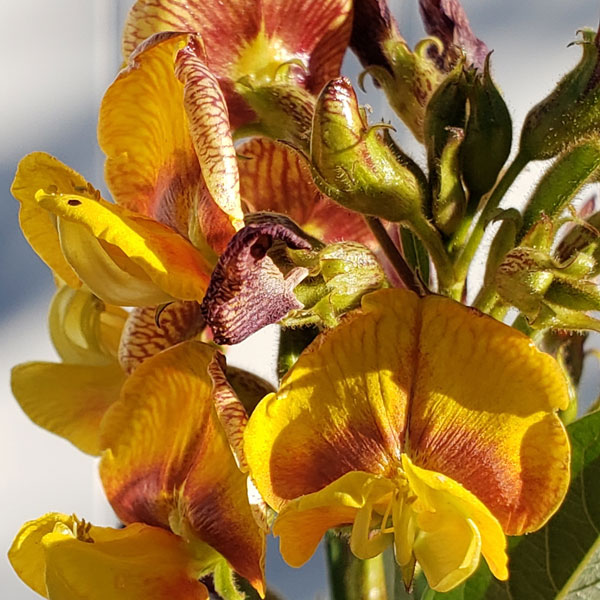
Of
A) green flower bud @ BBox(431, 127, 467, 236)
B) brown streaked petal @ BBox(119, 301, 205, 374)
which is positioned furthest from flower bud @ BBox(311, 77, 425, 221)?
brown streaked petal @ BBox(119, 301, 205, 374)

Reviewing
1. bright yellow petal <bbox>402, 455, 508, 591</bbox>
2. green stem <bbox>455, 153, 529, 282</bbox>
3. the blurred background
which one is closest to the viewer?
bright yellow petal <bbox>402, 455, 508, 591</bbox>

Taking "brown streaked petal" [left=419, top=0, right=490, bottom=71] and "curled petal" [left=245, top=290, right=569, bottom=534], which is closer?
"curled petal" [left=245, top=290, right=569, bottom=534]

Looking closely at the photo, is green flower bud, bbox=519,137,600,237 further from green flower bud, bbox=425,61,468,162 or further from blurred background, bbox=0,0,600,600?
blurred background, bbox=0,0,600,600

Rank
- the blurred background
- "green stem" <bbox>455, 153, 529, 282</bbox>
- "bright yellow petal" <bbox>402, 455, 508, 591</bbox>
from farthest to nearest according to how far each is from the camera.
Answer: the blurred background → "green stem" <bbox>455, 153, 529, 282</bbox> → "bright yellow petal" <bbox>402, 455, 508, 591</bbox>

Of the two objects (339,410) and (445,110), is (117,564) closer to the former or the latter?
(339,410)

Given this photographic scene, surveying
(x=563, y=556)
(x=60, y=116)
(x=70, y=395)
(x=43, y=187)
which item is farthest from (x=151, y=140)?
(x=60, y=116)
